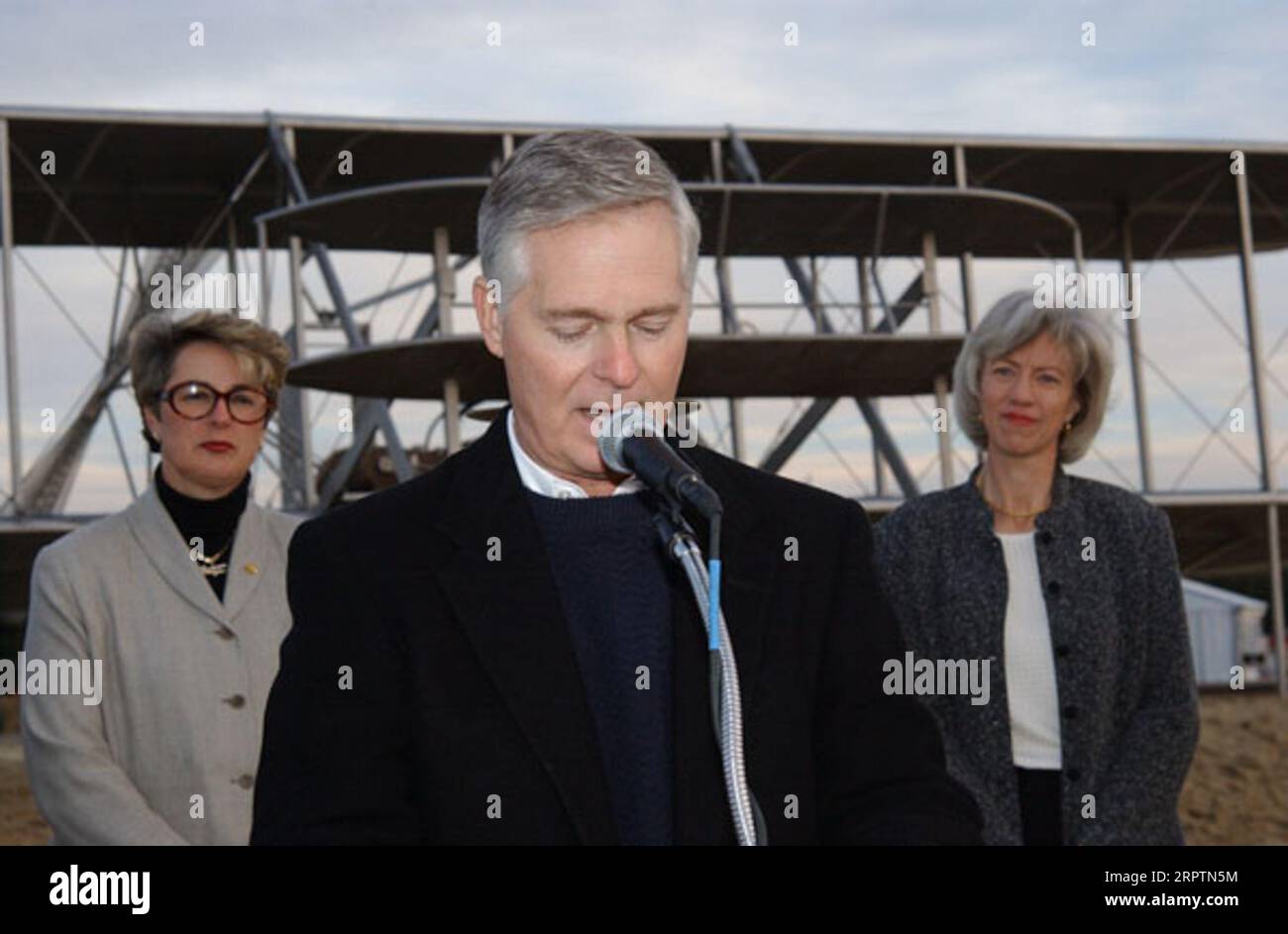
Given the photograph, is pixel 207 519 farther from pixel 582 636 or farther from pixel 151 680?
pixel 582 636

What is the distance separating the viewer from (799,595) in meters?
2.44

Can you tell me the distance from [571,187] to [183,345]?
2.10 metres

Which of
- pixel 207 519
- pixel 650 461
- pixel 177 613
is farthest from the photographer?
pixel 207 519

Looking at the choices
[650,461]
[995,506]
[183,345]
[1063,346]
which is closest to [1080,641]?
[995,506]

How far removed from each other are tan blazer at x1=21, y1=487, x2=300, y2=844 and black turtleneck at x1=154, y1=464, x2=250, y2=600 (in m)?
0.03

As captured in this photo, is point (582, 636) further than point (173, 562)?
No

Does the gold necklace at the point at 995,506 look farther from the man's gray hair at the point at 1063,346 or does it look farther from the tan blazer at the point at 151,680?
the tan blazer at the point at 151,680

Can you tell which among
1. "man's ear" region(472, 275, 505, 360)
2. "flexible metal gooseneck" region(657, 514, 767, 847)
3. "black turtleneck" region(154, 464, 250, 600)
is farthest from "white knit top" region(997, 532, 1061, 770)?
"flexible metal gooseneck" region(657, 514, 767, 847)

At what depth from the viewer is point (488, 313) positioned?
2684 millimetres

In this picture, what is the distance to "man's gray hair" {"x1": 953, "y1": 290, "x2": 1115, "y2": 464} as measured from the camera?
4340 millimetres

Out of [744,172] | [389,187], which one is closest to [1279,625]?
[744,172]

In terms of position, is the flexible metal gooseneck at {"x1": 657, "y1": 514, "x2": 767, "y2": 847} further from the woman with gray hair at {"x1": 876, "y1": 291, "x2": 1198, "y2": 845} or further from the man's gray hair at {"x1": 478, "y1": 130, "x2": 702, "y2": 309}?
the woman with gray hair at {"x1": 876, "y1": 291, "x2": 1198, "y2": 845}

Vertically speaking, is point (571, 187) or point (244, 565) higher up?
point (571, 187)
